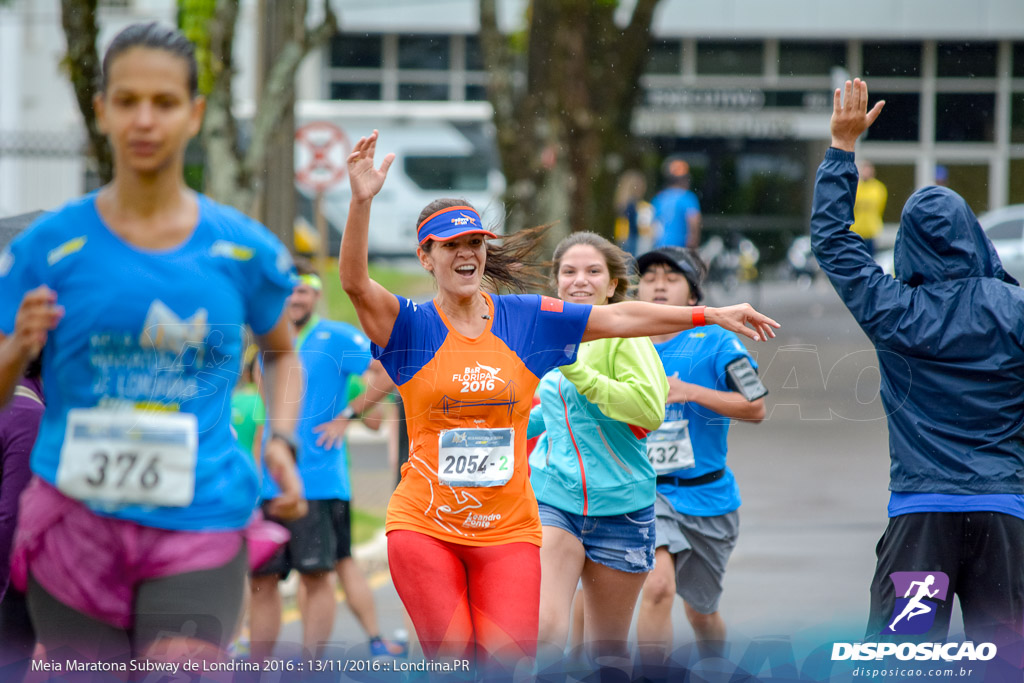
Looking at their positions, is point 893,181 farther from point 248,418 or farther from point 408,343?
point 408,343

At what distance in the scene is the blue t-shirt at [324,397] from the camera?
6.07 m

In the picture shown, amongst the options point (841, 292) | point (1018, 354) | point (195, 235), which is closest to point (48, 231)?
point (195, 235)

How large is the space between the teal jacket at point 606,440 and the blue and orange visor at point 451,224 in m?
0.76

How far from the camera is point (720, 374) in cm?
539

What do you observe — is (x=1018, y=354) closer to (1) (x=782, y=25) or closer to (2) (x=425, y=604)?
(2) (x=425, y=604)

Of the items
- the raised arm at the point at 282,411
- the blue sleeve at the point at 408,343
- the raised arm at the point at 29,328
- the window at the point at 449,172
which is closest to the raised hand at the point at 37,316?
the raised arm at the point at 29,328

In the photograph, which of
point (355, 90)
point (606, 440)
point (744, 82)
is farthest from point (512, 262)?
point (355, 90)

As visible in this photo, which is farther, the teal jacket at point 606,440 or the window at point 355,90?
the window at point 355,90

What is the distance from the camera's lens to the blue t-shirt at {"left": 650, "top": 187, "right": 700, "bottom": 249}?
10.7 m

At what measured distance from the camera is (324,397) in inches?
239

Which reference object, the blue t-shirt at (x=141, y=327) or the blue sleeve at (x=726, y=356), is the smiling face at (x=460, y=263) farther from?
the blue sleeve at (x=726, y=356)

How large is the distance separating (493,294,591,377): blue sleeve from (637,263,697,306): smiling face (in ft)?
4.20

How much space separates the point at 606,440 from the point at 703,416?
927 mm

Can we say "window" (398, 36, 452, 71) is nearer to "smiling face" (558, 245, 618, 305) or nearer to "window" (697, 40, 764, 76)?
"window" (697, 40, 764, 76)
